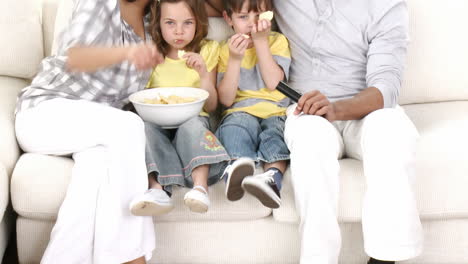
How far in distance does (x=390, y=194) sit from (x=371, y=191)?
52mm

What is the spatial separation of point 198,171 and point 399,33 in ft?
2.66

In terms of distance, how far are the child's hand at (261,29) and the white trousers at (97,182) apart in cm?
53

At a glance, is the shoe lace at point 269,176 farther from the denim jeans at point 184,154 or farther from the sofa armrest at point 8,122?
the sofa armrest at point 8,122

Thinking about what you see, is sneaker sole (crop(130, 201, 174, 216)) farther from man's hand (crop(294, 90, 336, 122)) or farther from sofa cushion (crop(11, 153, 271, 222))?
man's hand (crop(294, 90, 336, 122))

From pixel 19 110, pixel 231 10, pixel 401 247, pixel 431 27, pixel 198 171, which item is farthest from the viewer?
pixel 431 27

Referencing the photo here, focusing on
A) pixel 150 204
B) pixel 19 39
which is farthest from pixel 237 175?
pixel 19 39

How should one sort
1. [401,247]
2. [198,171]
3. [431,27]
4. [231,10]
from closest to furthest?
1. [401,247]
2. [198,171]
3. [231,10]
4. [431,27]

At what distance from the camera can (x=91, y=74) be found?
1.85 meters

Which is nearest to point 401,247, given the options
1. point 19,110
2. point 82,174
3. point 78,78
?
point 82,174

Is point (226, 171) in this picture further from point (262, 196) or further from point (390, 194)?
point (390, 194)

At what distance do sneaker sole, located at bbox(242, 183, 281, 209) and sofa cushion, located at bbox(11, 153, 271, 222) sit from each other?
131 millimetres

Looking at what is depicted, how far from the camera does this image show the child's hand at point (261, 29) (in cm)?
188

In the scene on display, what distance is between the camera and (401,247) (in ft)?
5.09

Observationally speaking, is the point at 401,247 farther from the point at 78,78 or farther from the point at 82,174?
the point at 78,78
